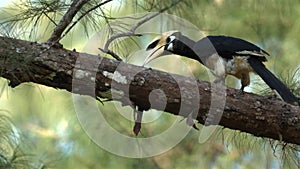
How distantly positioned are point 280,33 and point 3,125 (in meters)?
1.10

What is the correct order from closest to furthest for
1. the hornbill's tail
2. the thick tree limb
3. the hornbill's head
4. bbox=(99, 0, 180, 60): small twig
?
the thick tree limb → bbox=(99, 0, 180, 60): small twig → the hornbill's tail → the hornbill's head

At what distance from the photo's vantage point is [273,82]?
1511mm

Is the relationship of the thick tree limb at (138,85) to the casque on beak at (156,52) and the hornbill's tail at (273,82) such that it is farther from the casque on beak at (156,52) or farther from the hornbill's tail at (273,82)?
the casque on beak at (156,52)

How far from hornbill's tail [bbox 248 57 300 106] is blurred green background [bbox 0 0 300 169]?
0.05m

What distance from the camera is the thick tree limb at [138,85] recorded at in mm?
1204

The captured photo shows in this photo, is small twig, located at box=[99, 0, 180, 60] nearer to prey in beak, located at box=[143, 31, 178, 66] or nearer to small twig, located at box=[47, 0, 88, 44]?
small twig, located at box=[47, 0, 88, 44]

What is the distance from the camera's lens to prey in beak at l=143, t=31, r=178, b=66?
167 centimetres

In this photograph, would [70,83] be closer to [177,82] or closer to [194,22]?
[177,82]

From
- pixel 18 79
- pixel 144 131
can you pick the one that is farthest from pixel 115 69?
pixel 144 131

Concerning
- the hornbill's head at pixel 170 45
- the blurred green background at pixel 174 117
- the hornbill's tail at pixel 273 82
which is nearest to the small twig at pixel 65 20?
the blurred green background at pixel 174 117

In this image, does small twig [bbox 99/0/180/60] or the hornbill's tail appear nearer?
small twig [bbox 99/0/180/60]

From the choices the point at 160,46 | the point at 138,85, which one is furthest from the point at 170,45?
A: the point at 138,85

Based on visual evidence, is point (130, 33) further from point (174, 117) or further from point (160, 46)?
point (174, 117)

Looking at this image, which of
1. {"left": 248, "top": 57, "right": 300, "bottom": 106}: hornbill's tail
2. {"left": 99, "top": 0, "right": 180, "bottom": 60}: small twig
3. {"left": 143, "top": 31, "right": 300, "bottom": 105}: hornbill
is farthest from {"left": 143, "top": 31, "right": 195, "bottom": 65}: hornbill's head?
{"left": 99, "top": 0, "right": 180, "bottom": 60}: small twig
